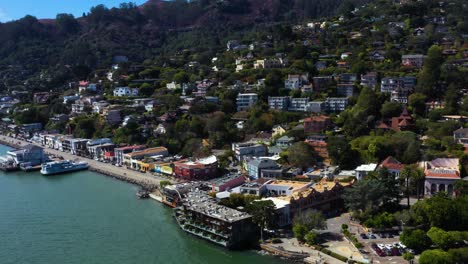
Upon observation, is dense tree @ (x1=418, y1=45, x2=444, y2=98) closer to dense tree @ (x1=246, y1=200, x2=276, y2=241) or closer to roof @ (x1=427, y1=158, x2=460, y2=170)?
roof @ (x1=427, y1=158, x2=460, y2=170)

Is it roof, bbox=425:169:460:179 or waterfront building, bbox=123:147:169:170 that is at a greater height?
roof, bbox=425:169:460:179

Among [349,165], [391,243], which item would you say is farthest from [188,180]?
[391,243]

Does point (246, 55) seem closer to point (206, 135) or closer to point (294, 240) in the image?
point (206, 135)

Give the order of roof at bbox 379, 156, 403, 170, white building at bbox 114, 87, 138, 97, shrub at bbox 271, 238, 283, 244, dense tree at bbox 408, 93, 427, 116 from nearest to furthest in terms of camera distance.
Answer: shrub at bbox 271, 238, 283, 244, roof at bbox 379, 156, 403, 170, dense tree at bbox 408, 93, 427, 116, white building at bbox 114, 87, 138, 97

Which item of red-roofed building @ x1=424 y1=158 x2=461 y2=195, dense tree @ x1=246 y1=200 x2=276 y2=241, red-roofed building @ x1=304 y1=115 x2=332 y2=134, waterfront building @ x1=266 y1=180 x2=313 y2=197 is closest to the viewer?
dense tree @ x1=246 y1=200 x2=276 y2=241

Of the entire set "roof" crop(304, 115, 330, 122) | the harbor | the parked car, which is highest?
"roof" crop(304, 115, 330, 122)

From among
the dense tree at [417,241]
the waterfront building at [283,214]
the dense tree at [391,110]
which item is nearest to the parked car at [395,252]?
the dense tree at [417,241]

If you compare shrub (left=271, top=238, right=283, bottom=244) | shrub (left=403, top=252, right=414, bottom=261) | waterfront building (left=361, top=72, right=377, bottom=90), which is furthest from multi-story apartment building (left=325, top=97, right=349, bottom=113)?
shrub (left=403, top=252, right=414, bottom=261)
